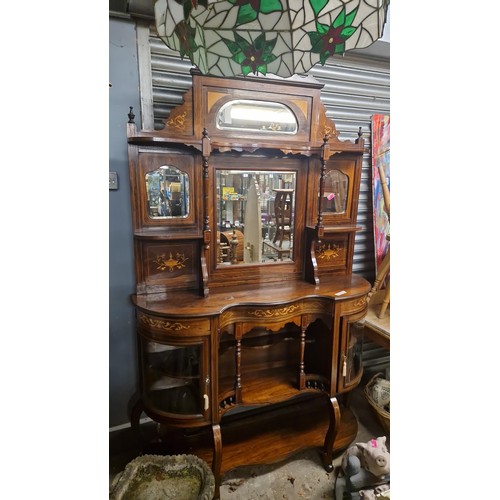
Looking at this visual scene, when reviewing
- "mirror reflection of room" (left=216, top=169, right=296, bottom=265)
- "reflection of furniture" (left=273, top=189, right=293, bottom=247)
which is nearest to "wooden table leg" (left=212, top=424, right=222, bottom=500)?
"mirror reflection of room" (left=216, top=169, right=296, bottom=265)

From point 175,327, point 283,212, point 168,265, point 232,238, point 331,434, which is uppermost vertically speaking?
point 283,212

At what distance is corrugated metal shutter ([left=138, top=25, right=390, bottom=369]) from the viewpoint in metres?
0.95

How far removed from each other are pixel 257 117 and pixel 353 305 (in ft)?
2.93

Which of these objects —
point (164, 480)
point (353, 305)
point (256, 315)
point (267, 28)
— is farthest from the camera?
point (353, 305)

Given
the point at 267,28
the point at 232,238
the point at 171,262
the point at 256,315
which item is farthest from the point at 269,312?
the point at 267,28

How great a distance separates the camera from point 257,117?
3.82 feet

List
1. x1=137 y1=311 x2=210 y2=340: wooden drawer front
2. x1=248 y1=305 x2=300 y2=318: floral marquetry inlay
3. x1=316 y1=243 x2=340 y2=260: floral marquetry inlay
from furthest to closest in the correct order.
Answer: x1=316 y1=243 x2=340 y2=260: floral marquetry inlay → x1=248 y1=305 x2=300 y2=318: floral marquetry inlay → x1=137 y1=311 x2=210 y2=340: wooden drawer front

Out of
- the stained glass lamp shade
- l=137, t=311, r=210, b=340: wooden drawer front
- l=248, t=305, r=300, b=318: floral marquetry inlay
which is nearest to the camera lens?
the stained glass lamp shade

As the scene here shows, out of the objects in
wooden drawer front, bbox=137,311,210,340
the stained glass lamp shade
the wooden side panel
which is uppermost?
the stained glass lamp shade

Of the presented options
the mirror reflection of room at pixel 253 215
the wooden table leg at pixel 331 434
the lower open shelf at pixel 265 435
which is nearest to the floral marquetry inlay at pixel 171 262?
the mirror reflection of room at pixel 253 215

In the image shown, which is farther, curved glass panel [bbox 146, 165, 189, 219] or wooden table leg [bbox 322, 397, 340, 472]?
wooden table leg [bbox 322, 397, 340, 472]

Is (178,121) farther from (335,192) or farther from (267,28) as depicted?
(335,192)

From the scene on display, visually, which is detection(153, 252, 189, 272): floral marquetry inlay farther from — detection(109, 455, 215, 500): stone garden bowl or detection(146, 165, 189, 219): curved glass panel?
detection(109, 455, 215, 500): stone garden bowl

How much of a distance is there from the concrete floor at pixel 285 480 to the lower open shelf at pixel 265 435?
0.12 feet
